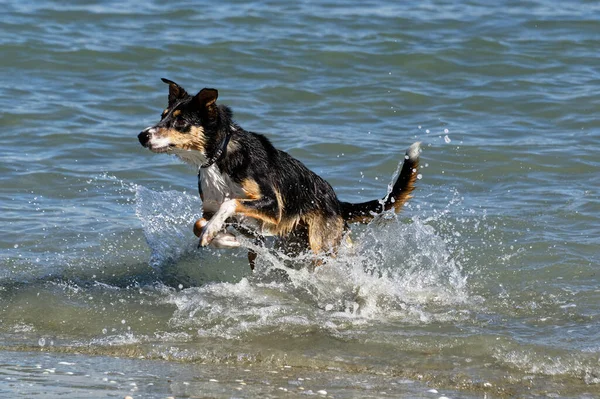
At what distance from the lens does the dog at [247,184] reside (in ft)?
22.0

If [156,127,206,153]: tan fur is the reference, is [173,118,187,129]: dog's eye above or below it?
above

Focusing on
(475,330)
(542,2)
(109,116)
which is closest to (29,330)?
(475,330)

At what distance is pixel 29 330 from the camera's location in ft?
21.8

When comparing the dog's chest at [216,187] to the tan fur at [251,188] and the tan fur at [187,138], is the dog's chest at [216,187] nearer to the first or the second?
the tan fur at [251,188]

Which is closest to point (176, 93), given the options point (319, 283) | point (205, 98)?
point (205, 98)

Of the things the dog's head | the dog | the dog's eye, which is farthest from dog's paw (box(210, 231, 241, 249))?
the dog's eye

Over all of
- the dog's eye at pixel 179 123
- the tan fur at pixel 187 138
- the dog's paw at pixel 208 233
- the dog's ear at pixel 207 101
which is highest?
the dog's ear at pixel 207 101

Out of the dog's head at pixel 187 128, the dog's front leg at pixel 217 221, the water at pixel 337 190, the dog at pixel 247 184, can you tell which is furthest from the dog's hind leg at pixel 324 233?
the dog's head at pixel 187 128

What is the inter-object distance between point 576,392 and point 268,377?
1.77m

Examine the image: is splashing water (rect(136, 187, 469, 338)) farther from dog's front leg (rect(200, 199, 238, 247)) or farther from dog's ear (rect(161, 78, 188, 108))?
dog's ear (rect(161, 78, 188, 108))

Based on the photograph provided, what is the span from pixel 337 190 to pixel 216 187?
3232 millimetres

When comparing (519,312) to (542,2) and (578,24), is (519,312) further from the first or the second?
(542,2)

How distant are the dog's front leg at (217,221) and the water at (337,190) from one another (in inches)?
19.3

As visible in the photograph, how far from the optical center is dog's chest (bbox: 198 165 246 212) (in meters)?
7.00
